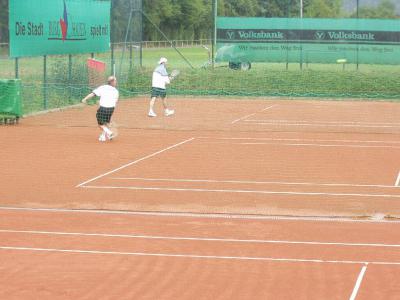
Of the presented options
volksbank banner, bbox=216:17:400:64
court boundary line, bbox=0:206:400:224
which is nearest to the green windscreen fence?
court boundary line, bbox=0:206:400:224

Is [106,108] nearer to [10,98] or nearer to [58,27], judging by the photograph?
[10,98]

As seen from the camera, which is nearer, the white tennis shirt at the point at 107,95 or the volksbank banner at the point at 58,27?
the white tennis shirt at the point at 107,95

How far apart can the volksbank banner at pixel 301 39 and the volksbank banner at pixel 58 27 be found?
7.23 meters

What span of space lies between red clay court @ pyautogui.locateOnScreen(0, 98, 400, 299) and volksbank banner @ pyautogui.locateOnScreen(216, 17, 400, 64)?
15.6 meters

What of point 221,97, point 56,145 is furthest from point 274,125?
point 221,97

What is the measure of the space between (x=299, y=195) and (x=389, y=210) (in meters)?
1.73

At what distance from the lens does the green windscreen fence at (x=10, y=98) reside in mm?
26609

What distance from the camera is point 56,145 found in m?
22.1

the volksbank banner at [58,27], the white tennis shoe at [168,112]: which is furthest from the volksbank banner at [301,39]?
the white tennis shoe at [168,112]

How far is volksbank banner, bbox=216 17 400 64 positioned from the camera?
138ft

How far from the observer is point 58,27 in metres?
31.4

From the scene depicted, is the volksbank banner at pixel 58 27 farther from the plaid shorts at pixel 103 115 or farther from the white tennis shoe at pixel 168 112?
the plaid shorts at pixel 103 115

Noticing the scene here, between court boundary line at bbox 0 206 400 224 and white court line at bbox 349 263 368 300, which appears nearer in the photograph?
white court line at bbox 349 263 368 300

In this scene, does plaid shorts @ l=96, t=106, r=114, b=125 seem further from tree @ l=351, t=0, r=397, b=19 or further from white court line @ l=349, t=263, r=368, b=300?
tree @ l=351, t=0, r=397, b=19
